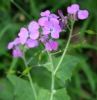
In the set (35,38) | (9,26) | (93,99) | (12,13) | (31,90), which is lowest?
(93,99)

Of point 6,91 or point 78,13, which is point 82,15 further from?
point 6,91

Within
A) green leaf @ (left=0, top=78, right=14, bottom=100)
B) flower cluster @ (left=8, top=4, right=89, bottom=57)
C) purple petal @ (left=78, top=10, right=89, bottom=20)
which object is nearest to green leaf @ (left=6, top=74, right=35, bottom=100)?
green leaf @ (left=0, top=78, right=14, bottom=100)

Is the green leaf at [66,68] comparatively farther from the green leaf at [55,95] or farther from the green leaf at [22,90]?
the green leaf at [22,90]

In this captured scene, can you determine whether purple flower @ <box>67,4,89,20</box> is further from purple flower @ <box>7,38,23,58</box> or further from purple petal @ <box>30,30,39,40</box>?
purple flower @ <box>7,38,23,58</box>

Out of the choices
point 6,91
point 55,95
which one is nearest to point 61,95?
point 55,95

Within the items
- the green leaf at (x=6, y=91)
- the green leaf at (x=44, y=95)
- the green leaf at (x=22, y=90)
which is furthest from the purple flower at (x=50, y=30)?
the green leaf at (x=6, y=91)

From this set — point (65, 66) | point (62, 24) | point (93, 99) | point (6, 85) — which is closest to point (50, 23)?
point (62, 24)

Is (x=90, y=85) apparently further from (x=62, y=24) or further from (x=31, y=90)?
(x=62, y=24)

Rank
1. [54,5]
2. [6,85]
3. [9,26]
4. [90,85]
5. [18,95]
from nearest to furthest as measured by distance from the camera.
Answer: [18,95]
[6,85]
[9,26]
[90,85]
[54,5]
